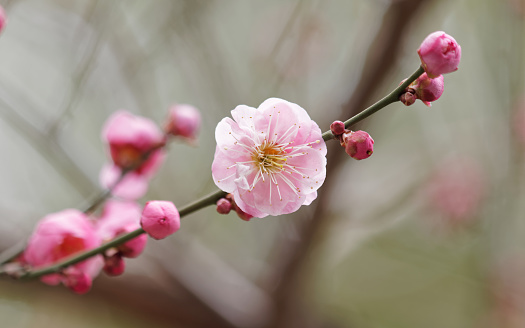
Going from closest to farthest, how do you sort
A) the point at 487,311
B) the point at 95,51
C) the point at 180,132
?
the point at 180,132 → the point at 95,51 → the point at 487,311

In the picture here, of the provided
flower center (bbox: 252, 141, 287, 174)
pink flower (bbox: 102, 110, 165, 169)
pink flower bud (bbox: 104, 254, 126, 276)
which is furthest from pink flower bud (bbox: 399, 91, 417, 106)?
pink flower (bbox: 102, 110, 165, 169)

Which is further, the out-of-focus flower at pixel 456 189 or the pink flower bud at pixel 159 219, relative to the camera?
the out-of-focus flower at pixel 456 189

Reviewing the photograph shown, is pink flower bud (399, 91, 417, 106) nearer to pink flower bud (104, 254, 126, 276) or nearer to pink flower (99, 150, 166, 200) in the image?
pink flower bud (104, 254, 126, 276)

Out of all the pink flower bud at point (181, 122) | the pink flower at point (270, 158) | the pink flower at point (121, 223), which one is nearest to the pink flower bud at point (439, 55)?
Result: the pink flower at point (270, 158)

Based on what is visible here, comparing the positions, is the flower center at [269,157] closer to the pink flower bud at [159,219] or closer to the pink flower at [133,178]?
the pink flower bud at [159,219]

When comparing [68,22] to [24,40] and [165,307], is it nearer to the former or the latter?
[24,40]

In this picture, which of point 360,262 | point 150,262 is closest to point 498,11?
point 150,262

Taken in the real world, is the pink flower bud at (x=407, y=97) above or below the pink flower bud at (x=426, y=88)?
below
